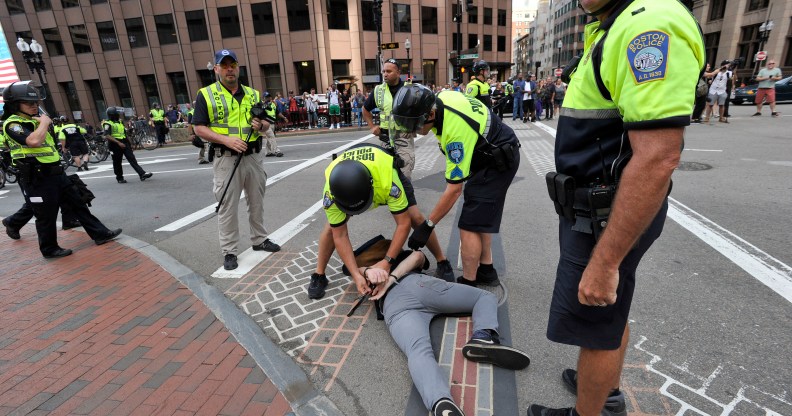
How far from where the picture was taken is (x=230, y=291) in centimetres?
362

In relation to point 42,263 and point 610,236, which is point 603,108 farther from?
point 42,263

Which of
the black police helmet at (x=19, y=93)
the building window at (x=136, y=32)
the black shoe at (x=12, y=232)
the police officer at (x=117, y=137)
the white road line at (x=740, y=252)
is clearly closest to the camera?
the white road line at (x=740, y=252)

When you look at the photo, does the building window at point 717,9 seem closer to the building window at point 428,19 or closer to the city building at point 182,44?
the city building at point 182,44

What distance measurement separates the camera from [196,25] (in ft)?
99.6

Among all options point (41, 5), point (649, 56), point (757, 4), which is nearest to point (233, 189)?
point (649, 56)

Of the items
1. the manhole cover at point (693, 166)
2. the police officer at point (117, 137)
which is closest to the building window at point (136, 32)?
the police officer at point (117, 137)

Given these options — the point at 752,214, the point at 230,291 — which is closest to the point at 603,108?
the point at 230,291

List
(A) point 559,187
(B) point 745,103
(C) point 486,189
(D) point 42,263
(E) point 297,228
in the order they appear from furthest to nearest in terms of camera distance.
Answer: (B) point 745,103, (E) point 297,228, (D) point 42,263, (C) point 486,189, (A) point 559,187

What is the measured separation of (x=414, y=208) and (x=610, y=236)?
7.02ft

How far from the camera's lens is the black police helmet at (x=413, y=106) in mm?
2686

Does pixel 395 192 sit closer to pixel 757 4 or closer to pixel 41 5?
pixel 757 4

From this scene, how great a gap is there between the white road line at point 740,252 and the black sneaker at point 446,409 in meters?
2.87

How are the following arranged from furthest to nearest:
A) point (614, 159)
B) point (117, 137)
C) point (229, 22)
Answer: point (229, 22) < point (117, 137) < point (614, 159)

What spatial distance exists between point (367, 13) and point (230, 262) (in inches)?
1275
